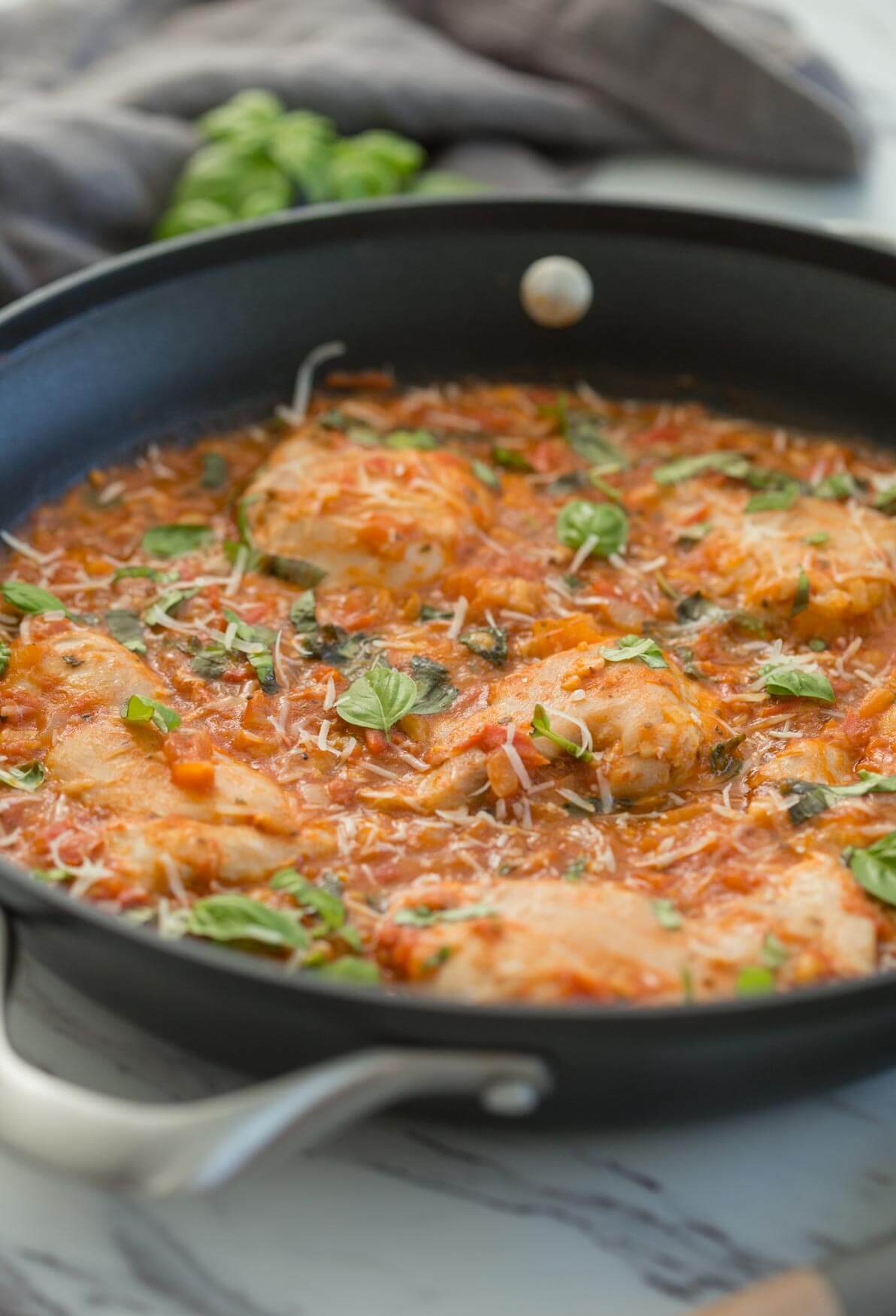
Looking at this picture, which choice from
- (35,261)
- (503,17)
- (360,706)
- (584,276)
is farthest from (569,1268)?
(503,17)

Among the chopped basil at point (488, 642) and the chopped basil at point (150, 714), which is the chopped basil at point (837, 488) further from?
the chopped basil at point (150, 714)

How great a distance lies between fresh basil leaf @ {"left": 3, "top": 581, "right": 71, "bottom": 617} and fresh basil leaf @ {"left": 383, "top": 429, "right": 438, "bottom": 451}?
43.6 inches

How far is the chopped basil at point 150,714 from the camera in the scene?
328 cm

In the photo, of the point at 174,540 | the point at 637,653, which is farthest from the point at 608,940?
the point at 174,540

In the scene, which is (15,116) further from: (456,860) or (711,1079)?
(711,1079)

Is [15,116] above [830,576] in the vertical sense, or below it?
above

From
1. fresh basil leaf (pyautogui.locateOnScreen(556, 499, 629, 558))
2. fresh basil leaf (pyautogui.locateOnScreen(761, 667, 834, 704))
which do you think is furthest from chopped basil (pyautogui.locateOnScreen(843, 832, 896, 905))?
fresh basil leaf (pyautogui.locateOnScreen(556, 499, 629, 558))

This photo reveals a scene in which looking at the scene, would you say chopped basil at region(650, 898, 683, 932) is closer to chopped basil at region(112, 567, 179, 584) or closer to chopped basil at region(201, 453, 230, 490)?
chopped basil at region(112, 567, 179, 584)

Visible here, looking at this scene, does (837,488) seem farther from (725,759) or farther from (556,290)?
(725,759)

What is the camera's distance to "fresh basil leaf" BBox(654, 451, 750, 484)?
4285mm

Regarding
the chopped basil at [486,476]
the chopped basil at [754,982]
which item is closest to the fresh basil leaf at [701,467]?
the chopped basil at [486,476]

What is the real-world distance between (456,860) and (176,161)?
3160 mm

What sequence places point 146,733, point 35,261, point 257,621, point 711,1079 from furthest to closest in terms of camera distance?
point 35,261
point 257,621
point 146,733
point 711,1079

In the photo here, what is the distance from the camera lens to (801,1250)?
101 inches
